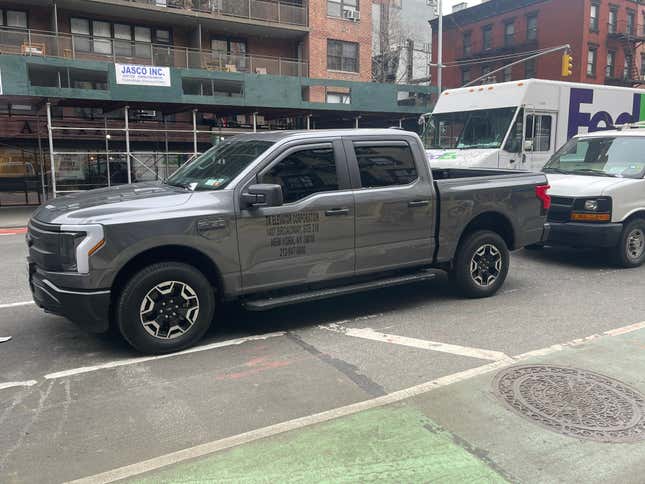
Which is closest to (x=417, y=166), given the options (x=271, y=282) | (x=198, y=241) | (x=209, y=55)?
(x=271, y=282)

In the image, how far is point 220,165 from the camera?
5.65m

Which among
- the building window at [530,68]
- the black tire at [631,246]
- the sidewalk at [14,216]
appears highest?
the building window at [530,68]

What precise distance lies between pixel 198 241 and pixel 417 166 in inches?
104

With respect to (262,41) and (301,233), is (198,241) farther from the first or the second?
(262,41)

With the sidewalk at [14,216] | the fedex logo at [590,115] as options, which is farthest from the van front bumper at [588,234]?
the sidewalk at [14,216]

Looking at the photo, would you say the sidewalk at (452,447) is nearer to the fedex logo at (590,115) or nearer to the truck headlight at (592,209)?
the truck headlight at (592,209)

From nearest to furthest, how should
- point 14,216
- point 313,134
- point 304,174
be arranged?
point 304,174 < point 313,134 < point 14,216

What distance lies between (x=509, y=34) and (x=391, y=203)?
155 ft

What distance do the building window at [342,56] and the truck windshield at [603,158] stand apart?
22066mm

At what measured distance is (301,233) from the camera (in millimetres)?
5391

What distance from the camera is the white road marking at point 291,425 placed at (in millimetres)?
3143

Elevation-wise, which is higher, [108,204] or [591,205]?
[108,204]

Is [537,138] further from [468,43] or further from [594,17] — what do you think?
[468,43]

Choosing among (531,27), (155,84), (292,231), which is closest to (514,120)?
(292,231)
